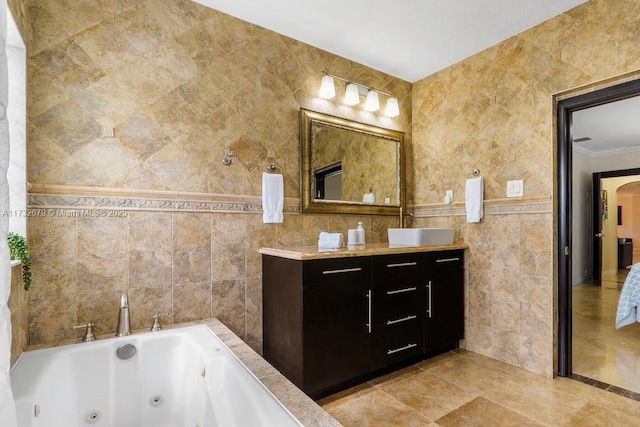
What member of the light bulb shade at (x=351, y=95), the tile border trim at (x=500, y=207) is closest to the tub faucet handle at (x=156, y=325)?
the light bulb shade at (x=351, y=95)

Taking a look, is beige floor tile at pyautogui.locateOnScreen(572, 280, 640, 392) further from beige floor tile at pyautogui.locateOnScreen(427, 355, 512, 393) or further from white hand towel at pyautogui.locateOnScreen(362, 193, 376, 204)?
white hand towel at pyautogui.locateOnScreen(362, 193, 376, 204)

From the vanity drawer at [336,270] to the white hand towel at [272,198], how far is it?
2.02 feet

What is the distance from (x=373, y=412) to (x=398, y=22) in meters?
2.65

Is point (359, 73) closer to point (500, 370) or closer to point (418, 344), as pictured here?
point (418, 344)

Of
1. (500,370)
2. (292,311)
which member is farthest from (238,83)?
(500,370)

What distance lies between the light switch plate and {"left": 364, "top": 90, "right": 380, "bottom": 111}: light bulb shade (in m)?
1.32

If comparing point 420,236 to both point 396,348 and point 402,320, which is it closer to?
point 402,320

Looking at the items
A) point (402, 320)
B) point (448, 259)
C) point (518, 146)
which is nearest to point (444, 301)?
point (448, 259)

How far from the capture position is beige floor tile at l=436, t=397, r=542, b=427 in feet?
6.02

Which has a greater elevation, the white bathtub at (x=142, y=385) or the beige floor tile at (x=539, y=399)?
the white bathtub at (x=142, y=385)

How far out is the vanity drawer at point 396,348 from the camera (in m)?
2.32

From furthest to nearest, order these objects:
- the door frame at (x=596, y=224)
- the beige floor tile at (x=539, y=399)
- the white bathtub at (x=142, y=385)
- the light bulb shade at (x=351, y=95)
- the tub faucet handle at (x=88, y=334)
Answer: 1. the door frame at (x=596, y=224)
2. the light bulb shade at (x=351, y=95)
3. the beige floor tile at (x=539, y=399)
4. the tub faucet handle at (x=88, y=334)
5. the white bathtub at (x=142, y=385)

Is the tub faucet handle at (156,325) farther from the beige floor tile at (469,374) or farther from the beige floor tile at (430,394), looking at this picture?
the beige floor tile at (469,374)

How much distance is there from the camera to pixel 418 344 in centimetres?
256
